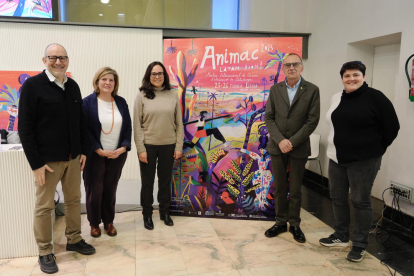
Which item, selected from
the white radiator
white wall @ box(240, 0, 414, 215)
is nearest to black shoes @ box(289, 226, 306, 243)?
white wall @ box(240, 0, 414, 215)

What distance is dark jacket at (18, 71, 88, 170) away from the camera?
6.99ft

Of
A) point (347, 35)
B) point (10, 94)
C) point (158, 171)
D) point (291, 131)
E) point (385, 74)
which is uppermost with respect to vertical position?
point (347, 35)

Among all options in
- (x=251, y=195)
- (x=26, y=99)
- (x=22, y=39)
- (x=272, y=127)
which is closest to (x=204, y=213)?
(x=251, y=195)

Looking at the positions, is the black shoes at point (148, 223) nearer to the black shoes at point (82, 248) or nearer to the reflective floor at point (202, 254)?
the reflective floor at point (202, 254)

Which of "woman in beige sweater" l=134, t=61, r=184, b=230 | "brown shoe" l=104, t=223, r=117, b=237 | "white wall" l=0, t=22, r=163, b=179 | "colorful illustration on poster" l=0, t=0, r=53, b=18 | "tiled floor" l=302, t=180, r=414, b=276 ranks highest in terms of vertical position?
"colorful illustration on poster" l=0, t=0, r=53, b=18

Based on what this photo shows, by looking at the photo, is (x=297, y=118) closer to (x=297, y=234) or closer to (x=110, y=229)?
(x=297, y=234)

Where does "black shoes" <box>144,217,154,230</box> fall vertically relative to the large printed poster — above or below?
below

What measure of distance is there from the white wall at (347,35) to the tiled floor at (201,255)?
51.2 inches

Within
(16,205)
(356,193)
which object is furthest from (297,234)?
(16,205)

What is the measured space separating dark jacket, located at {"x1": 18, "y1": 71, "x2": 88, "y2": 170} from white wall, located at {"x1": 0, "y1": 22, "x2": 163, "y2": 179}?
1603mm

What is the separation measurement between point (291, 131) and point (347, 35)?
8.33 feet

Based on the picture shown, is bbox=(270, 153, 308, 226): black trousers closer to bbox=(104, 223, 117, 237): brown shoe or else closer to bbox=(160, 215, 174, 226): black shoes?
bbox=(160, 215, 174, 226): black shoes

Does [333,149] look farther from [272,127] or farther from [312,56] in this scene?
[312,56]

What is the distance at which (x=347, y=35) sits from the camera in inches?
174
